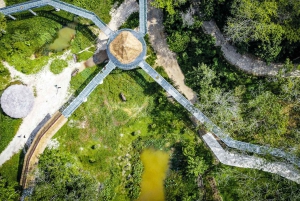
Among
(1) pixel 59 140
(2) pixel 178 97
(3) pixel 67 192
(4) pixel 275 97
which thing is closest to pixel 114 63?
(2) pixel 178 97

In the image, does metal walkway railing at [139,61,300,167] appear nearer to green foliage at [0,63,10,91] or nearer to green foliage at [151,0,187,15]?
green foliage at [151,0,187,15]

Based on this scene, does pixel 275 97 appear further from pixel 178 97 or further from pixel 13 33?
pixel 13 33

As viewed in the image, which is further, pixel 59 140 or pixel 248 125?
pixel 59 140

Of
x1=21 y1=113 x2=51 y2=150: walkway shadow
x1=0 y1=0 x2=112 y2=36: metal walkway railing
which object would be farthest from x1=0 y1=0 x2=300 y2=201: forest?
x1=21 y1=113 x2=51 y2=150: walkway shadow

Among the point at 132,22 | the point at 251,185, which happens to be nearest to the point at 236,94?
the point at 251,185

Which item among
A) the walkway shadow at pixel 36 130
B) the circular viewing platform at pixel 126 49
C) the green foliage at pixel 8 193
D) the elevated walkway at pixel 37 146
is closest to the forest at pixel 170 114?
the green foliage at pixel 8 193

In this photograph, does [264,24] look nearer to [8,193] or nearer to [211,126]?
[211,126]

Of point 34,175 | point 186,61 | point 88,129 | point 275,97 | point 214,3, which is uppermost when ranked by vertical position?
point 214,3
